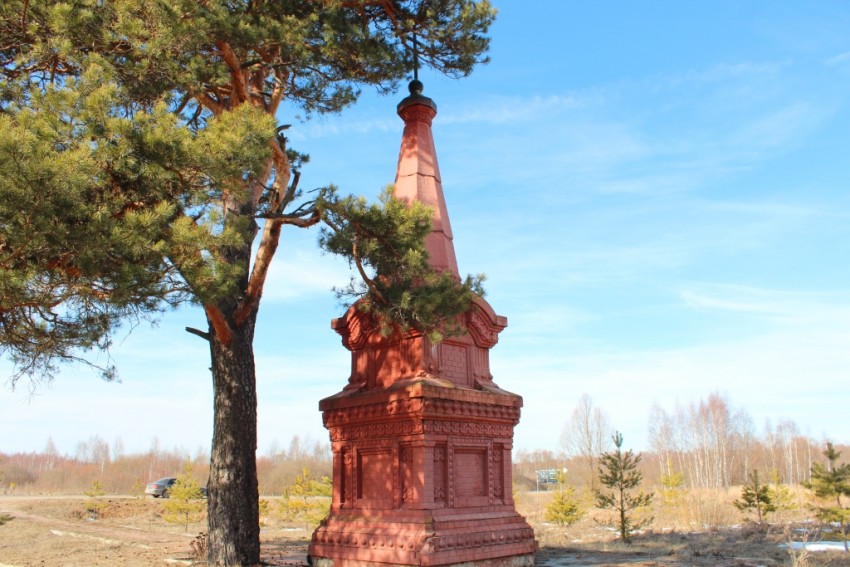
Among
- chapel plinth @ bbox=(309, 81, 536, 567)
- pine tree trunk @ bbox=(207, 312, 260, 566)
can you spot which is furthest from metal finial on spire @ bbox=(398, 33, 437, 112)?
pine tree trunk @ bbox=(207, 312, 260, 566)

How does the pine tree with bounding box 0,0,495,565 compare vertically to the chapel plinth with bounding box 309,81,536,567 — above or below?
above

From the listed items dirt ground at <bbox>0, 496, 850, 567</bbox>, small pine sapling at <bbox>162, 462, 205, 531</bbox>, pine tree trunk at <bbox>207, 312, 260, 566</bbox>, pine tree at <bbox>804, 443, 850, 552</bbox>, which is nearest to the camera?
pine tree trunk at <bbox>207, 312, 260, 566</bbox>

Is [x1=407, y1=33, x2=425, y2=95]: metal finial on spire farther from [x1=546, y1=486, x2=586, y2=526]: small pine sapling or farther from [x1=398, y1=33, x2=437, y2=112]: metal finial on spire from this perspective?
[x1=546, y1=486, x2=586, y2=526]: small pine sapling

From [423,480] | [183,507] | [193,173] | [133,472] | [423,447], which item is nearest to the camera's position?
[193,173]

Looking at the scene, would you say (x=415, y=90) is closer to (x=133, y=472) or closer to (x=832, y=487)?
(x=832, y=487)

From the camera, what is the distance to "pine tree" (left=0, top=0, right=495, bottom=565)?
6.13 metres

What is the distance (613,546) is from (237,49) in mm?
11274

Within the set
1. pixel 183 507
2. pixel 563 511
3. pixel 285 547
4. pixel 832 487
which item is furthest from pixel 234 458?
pixel 832 487

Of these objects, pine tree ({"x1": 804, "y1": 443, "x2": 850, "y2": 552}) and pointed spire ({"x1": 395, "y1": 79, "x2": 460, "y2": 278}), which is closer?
pointed spire ({"x1": 395, "y1": 79, "x2": 460, "y2": 278})

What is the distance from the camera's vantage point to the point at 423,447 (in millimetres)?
8312

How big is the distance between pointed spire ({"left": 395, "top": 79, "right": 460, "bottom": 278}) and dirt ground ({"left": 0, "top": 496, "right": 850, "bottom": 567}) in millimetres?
4874

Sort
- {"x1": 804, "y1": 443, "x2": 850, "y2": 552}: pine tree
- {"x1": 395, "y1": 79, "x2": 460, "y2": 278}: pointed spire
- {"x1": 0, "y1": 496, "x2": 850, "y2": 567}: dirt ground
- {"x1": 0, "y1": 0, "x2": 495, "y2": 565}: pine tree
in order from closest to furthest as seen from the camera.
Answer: {"x1": 0, "y1": 0, "x2": 495, "y2": 565}: pine tree → {"x1": 395, "y1": 79, "x2": 460, "y2": 278}: pointed spire → {"x1": 0, "y1": 496, "x2": 850, "y2": 567}: dirt ground → {"x1": 804, "y1": 443, "x2": 850, "y2": 552}: pine tree

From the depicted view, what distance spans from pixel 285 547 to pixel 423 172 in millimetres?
8271

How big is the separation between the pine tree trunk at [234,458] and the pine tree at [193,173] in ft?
0.08
